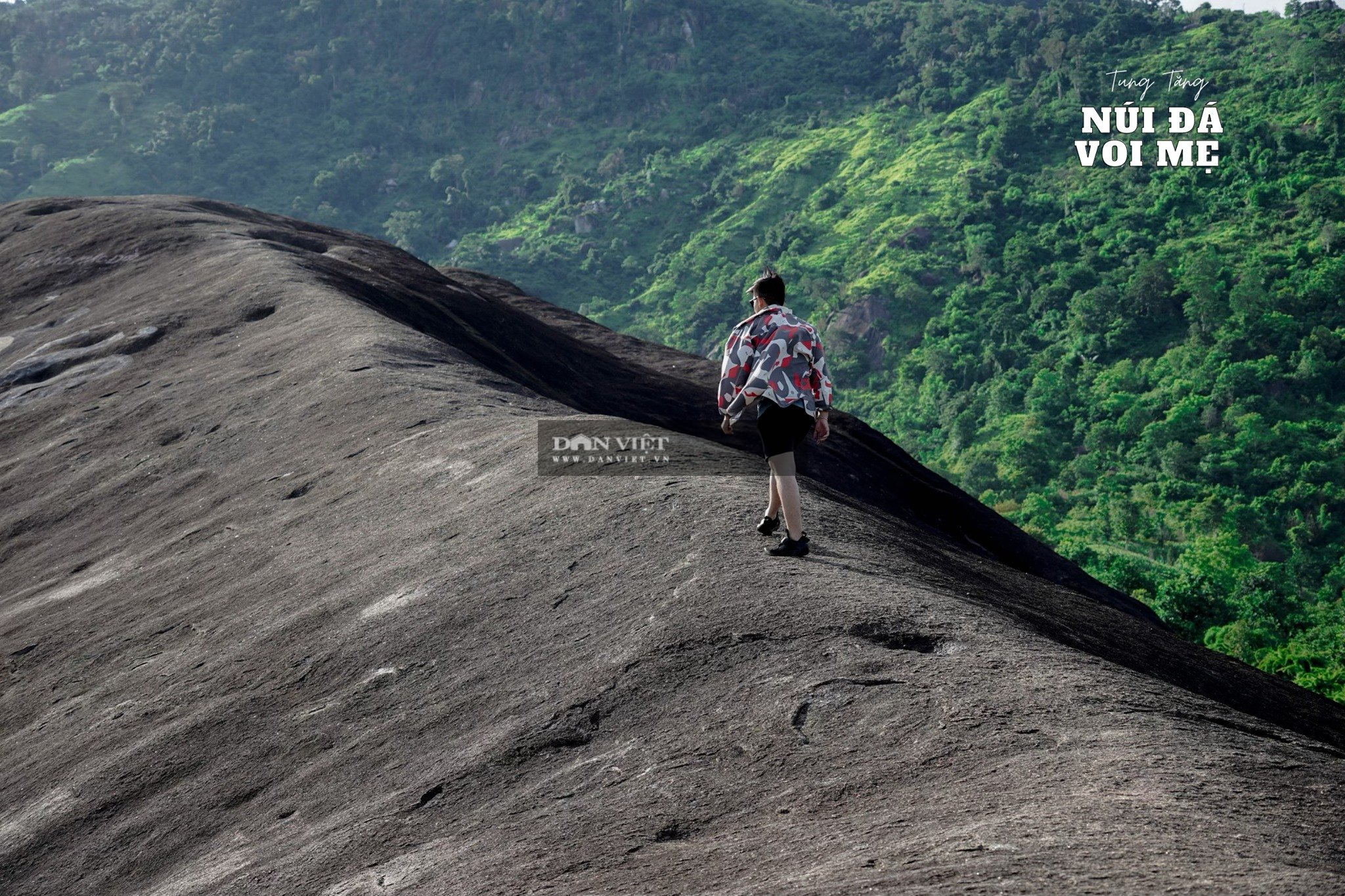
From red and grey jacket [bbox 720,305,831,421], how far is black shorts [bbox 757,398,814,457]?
0.14ft

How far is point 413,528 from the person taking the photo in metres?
10.3

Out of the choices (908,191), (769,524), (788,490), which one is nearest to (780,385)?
(788,490)

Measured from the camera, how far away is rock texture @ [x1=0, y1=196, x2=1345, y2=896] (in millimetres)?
5227

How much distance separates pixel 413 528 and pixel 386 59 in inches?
5936

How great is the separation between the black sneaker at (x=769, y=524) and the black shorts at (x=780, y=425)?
20.2 inches

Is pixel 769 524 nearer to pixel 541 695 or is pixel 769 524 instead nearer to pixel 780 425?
pixel 780 425

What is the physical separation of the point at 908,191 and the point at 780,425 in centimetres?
9864

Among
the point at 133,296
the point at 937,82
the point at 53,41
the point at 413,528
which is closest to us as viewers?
the point at 413,528

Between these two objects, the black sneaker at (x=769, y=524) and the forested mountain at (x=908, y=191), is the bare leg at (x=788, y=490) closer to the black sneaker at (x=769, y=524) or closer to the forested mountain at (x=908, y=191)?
the black sneaker at (x=769, y=524)

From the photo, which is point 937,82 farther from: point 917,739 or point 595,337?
point 917,739

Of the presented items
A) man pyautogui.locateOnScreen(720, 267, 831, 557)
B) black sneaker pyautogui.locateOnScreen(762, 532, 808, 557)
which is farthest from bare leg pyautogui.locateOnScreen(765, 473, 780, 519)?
black sneaker pyautogui.locateOnScreen(762, 532, 808, 557)

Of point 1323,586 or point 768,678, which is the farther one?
point 1323,586

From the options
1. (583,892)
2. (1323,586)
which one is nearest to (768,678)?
(583,892)

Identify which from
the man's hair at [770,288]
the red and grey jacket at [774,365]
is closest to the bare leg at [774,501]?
the red and grey jacket at [774,365]
